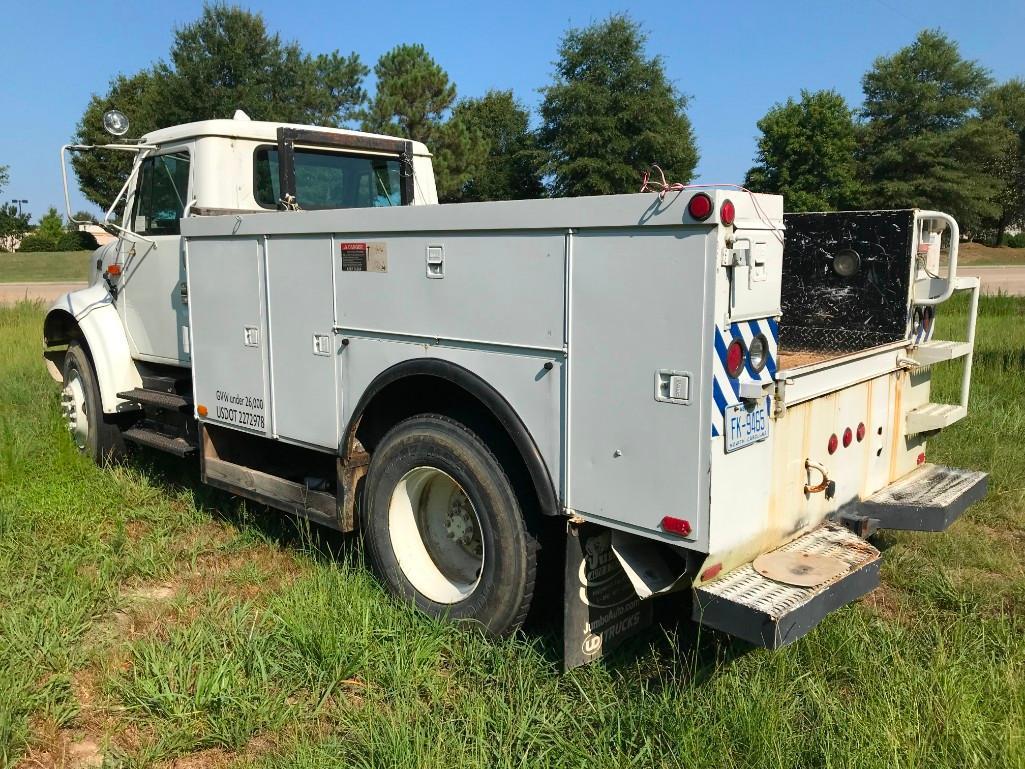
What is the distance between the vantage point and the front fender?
6055 mm

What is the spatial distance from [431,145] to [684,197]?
1507 inches

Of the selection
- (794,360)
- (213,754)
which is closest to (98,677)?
(213,754)

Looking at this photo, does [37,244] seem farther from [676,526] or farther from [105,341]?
[676,526]

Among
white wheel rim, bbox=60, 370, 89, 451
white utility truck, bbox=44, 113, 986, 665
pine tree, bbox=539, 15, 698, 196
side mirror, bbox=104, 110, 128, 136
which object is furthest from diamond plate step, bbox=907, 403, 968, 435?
pine tree, bbox=539, 15, 698, 196

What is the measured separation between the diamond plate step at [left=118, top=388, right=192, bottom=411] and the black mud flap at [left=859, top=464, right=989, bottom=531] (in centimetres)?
405

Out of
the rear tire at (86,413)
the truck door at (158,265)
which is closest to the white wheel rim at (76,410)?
the rear tire at (86,413)

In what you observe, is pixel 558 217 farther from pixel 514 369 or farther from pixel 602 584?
pixel 602 584

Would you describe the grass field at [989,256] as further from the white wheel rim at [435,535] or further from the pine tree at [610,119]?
the white wheel rim at [435,535]

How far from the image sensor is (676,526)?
284 centimetres

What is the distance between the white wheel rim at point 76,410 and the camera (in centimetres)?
653

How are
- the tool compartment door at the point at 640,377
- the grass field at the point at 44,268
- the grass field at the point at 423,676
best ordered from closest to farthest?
1. the tool compartment door at the point at 640,377
2. the grass field at the point at 423,676
3. the grass field at the point at 44,268

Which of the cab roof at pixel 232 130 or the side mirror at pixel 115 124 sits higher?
the side mirror at pixel 115 124

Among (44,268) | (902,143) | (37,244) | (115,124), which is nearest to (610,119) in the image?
(902,143)

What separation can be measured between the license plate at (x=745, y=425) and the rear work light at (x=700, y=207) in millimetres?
631
